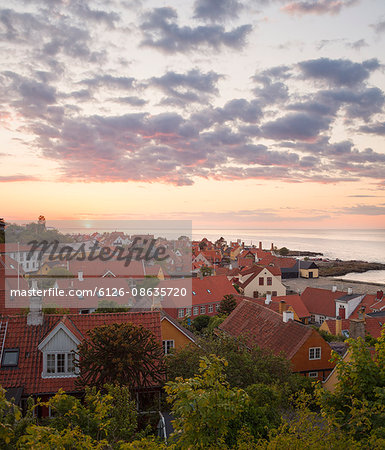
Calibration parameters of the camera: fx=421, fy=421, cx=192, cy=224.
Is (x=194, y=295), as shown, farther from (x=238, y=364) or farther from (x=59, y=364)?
(x=59, y=364)

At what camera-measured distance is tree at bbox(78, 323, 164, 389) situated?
1952cm

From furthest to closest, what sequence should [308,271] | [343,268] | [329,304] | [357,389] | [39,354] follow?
[343,268] → [308,271] → [329,304] → [39,354] → [357,389]

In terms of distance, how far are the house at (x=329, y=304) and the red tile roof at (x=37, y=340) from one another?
4089 cm

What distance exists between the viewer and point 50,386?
69.5 feet

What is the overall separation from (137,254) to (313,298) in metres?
34.7

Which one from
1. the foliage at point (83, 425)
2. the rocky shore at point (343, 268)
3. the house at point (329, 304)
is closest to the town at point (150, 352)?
the foliage at point (83, 425)

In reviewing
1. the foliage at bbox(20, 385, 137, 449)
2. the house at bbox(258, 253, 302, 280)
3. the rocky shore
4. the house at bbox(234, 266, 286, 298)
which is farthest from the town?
the rocky shore

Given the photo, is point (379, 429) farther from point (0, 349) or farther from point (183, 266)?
point (183, 266)

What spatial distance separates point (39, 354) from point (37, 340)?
92cm

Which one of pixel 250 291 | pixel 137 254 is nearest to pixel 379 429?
pixel 250 291

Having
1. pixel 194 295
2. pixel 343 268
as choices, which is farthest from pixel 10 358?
pixel 343 268

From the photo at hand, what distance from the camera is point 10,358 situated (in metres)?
22.1

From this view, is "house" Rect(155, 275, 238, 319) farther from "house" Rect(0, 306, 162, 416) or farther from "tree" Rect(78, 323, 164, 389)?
"tree" Rect(78, 323, 164, 389)

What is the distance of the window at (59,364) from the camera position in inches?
858
